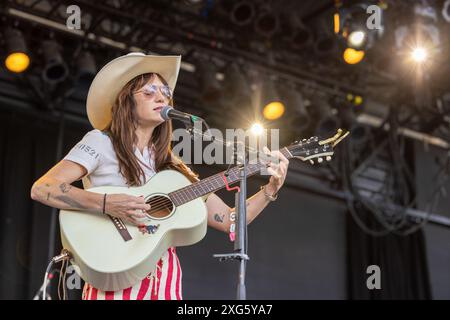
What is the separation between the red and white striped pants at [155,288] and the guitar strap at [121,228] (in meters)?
0.17

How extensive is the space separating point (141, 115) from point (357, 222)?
621 cm

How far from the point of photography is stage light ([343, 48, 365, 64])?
7.08 meters

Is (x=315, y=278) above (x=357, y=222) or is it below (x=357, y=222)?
below

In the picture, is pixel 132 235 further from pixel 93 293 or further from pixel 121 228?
pixel 93 293

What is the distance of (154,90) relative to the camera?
3.09 m

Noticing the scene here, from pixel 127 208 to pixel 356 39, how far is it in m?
4.63

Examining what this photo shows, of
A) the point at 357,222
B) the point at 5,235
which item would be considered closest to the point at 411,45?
the point at 357,222

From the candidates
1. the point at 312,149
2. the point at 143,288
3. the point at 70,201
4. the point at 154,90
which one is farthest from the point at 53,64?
the point at 143,288

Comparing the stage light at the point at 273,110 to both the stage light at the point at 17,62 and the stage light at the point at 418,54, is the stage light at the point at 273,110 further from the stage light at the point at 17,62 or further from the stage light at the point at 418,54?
the stage light at the point at 17,62

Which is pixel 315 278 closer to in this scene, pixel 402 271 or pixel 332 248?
pixel 332 248

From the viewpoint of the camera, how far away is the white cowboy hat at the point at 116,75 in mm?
3088

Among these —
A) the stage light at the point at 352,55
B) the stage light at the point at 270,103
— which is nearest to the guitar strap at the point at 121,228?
the stage light at the point at 270,103

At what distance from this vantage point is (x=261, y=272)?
7.95 metres

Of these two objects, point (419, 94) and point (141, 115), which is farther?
point (419, 94)
